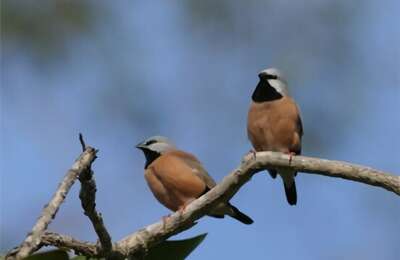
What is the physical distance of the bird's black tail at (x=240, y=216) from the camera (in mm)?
4684

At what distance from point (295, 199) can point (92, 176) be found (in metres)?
3.24

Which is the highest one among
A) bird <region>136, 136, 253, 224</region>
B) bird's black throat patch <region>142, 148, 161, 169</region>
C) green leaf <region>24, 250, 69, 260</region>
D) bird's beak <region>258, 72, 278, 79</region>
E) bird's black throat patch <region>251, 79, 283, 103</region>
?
bird's beak <region>258, 72, 278, 79</region>

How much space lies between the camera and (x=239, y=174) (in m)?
2.92

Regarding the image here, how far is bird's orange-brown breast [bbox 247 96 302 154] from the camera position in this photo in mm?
4887

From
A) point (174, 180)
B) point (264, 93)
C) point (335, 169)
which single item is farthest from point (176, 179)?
point (335, 169)

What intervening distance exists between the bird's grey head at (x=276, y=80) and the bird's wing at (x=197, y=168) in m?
0.72

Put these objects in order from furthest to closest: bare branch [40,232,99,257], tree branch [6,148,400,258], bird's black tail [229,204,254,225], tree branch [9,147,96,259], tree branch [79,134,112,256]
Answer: bird's black tail [229,204,254,225]
tree branch [6,148,400,258]
bare branch [40,232,99,257]
tree branch [79,134,112,256]
tree branch [9,147,96,259]

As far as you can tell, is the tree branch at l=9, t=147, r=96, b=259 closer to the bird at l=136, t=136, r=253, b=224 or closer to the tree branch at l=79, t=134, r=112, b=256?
the tree branch at l=79, t=134, r=112, b=256

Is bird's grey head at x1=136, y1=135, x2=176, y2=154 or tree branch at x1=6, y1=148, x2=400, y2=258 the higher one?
bird's grey head at x1=136, y1=135, x2=176, y2=154

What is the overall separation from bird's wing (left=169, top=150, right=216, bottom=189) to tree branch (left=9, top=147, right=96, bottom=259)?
279cm

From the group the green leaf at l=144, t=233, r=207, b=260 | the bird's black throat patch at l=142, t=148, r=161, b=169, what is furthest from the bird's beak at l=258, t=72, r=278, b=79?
the green leaf at l=144, t=233, r=207, b=260

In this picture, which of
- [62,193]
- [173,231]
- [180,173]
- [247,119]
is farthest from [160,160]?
[62,193]

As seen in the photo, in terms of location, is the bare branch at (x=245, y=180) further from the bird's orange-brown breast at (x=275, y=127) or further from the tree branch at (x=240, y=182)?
the bird's orange-brown breast at (x=275, y=127)

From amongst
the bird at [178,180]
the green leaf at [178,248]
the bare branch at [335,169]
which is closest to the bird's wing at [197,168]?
the bird at [178,180]
